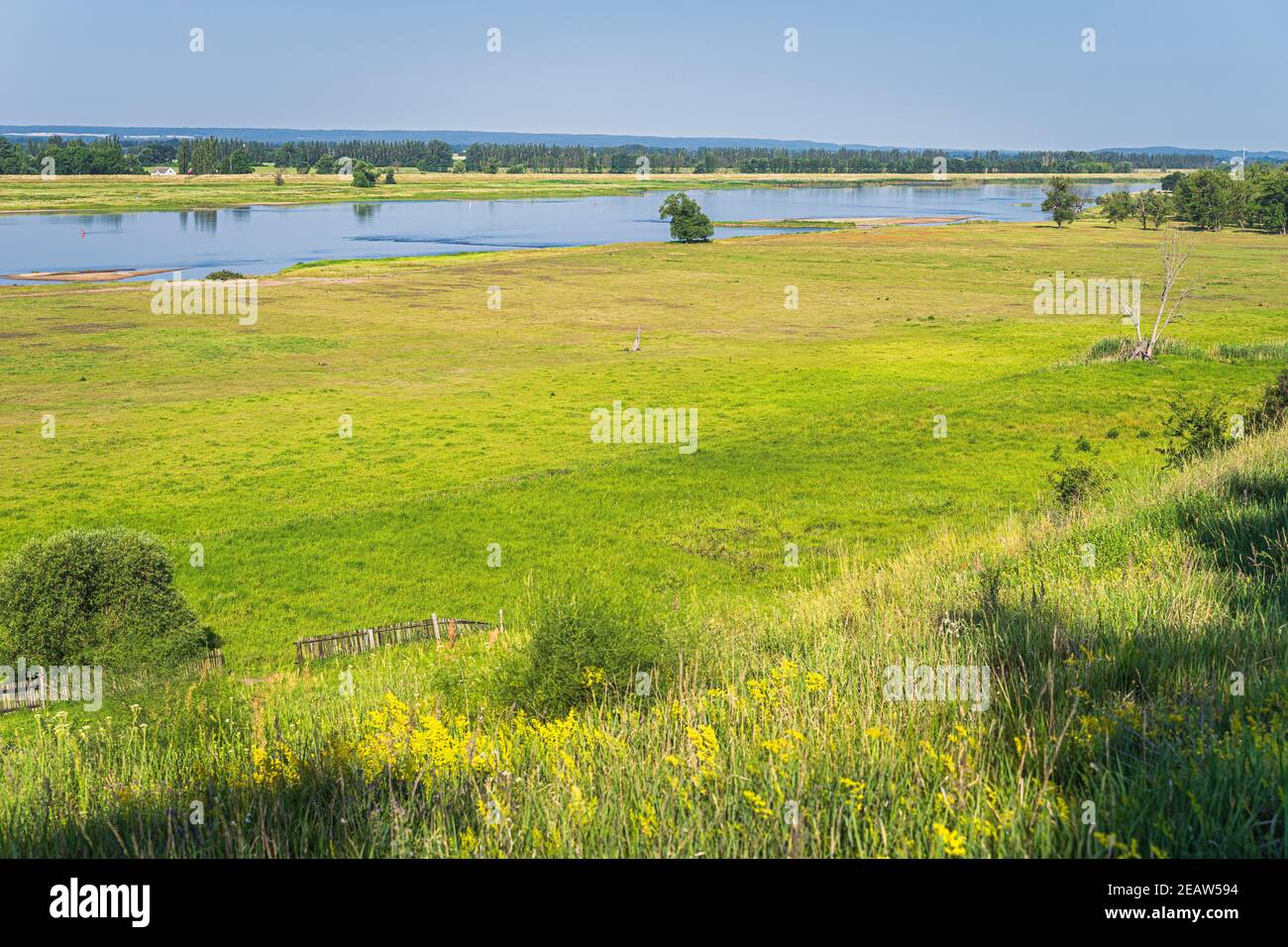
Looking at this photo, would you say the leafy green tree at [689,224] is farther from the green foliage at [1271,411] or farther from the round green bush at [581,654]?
the round green bush at [581,654]

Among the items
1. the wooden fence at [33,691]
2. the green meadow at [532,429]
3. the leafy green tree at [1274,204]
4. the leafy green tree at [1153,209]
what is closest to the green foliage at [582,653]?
the green meadow at [532,429]

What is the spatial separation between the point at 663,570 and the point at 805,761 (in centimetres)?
1813

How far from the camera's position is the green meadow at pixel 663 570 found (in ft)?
14.8

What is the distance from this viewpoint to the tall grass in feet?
13.4

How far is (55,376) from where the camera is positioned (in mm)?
46781

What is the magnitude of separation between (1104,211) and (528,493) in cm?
14271

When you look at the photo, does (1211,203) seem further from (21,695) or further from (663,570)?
(21,695)

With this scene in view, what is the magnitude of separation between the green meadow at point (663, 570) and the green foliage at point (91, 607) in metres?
1.45

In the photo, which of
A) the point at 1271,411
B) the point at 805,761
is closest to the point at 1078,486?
the point at 1271,411

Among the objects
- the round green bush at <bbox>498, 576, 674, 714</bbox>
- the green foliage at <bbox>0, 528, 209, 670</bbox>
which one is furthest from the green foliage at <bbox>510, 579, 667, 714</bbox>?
the green foliage at <bbox>0, 528, 209, 670</bbox>

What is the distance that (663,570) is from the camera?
74.9 feet

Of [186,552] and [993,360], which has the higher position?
[993,360]
